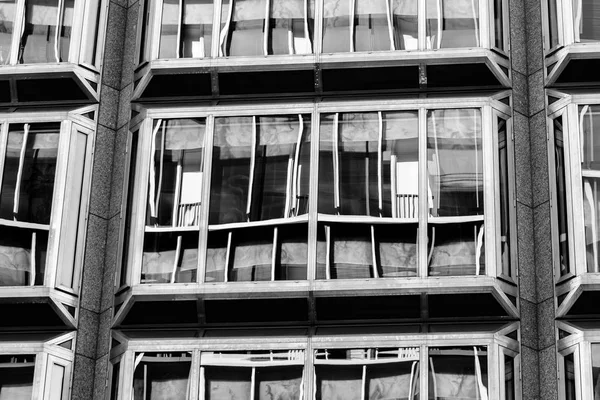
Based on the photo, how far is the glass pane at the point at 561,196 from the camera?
71.9 feet

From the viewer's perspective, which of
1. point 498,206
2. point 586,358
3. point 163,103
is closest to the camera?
point 586,358

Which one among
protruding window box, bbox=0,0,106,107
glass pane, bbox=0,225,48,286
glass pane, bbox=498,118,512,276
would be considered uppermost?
protruding window box, bbox=0,0,106,107

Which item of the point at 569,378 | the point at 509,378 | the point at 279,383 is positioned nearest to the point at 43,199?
the point at 279,383

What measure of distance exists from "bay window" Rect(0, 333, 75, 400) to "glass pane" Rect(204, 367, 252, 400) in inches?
86.6

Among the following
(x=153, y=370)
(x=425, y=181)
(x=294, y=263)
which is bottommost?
(x=153, y=370)

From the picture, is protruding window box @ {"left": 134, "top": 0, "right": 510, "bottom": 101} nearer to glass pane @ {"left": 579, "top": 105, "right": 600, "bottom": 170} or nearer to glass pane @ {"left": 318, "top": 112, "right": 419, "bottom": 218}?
glass pane @ {"left": 318, "top": 112, "right": 419, "bottom": 218}

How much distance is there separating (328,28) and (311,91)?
1.18 m

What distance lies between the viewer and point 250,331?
2216 centimetres

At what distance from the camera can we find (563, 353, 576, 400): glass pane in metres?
21.0

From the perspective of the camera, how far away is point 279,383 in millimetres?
21656

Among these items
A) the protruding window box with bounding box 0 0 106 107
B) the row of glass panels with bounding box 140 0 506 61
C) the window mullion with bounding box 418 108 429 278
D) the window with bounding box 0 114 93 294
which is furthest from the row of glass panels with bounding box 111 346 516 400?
the row of glass panels with bounding box 140 0 506 61

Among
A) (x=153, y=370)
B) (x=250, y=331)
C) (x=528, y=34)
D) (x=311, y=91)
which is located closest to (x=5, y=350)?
(x=153, y=370)

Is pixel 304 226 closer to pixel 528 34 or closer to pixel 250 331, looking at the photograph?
pixel 250 331

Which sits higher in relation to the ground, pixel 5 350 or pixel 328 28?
pixel 328 28
